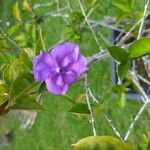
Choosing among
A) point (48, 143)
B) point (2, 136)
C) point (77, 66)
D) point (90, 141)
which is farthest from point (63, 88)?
point (2, 136)

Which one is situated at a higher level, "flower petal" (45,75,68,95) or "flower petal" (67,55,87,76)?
"flower petal" (67,55,87,76)

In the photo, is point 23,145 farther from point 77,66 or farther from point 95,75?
point 77,66

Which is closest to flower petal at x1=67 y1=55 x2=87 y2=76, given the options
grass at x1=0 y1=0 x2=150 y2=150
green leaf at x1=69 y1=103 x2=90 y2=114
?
green leaf at x1=69 y1=103 x2=90 y2=114

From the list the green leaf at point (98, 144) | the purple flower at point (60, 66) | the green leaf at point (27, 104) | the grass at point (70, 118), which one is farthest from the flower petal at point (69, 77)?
the grass at point (70, 118)

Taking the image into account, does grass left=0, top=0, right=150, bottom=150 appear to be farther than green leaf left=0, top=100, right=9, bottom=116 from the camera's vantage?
Yes

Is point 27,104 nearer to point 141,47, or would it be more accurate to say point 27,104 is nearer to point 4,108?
point 4,108

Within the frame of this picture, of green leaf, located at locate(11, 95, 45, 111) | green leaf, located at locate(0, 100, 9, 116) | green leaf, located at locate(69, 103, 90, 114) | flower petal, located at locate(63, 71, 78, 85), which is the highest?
flower petal, located at locate(63, 71, 78, 85)

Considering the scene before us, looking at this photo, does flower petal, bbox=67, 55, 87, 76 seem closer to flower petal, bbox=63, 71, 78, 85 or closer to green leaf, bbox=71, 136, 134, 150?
flower petal, bbox=63, 71, 78, 85

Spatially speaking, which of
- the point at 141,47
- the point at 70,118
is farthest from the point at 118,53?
the point at 70,118
